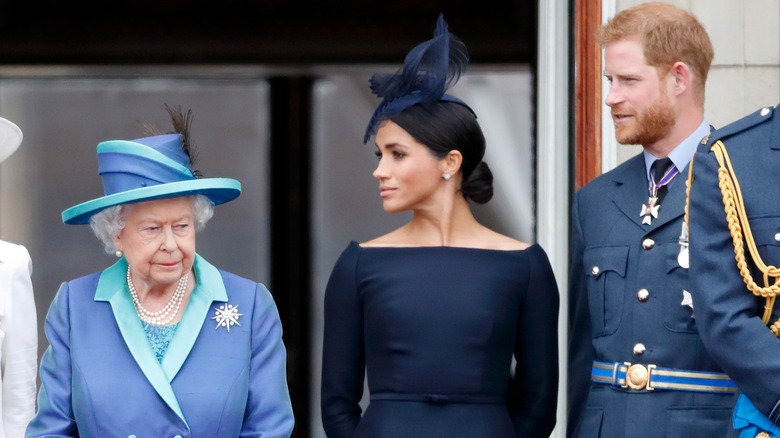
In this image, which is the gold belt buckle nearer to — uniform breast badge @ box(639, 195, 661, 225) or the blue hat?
uniform breast badge @ box(639, 195, 661, 225)

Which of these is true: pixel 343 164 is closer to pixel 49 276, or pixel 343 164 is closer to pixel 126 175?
pixel 49 276

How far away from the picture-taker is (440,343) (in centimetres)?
350

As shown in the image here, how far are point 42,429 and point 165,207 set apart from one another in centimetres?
65

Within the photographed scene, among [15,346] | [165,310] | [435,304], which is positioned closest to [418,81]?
[435,304]

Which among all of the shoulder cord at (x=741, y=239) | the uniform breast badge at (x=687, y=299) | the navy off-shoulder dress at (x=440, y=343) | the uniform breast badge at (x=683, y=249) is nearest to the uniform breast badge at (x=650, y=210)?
the uniform breast badge at (x=683, y=249)

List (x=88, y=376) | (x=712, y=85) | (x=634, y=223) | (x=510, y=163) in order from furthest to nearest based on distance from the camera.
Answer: (x=510, y=163)
(x=712, y=85)
(x=634, y=223)
(x=88, y=376)

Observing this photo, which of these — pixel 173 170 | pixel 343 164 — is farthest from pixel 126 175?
pixel 343 164

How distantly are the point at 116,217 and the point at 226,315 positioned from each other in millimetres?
388

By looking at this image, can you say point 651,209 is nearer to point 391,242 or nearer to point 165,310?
point 391,242

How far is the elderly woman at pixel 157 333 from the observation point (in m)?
3.21

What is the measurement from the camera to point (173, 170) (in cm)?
331

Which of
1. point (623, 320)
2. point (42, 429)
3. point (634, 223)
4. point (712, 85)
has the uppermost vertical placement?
point (712, 85)

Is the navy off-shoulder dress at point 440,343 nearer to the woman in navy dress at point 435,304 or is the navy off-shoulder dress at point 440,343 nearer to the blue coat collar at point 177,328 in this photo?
the woman in navy dress at point 435,304

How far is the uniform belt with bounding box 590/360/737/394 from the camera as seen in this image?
10.5ft
